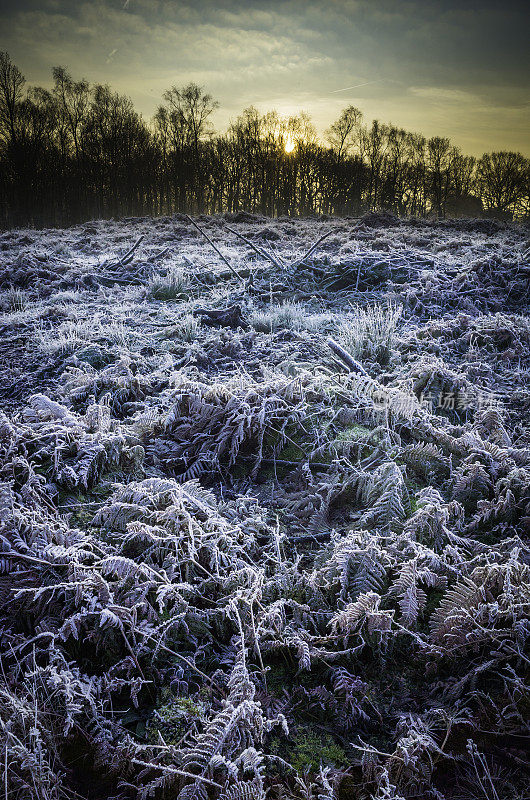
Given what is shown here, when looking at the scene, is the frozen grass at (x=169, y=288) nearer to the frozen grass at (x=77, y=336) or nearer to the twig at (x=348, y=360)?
the frozen grass at (x=77, y=336)

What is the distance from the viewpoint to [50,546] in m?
2.10

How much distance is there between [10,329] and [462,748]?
287 inches

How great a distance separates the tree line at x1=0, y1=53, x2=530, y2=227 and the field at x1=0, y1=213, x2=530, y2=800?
48184 millimetres

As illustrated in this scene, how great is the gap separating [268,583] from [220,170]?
52.3 m

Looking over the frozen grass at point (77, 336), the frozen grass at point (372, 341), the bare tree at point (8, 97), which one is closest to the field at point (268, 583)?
the frozen grass at point (372, 341)

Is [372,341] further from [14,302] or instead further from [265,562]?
[14,302]

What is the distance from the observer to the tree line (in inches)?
1722

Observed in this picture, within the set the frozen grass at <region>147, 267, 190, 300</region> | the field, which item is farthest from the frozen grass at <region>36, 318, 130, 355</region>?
the frozen grass at <region>147, 267, 190, 300</region>

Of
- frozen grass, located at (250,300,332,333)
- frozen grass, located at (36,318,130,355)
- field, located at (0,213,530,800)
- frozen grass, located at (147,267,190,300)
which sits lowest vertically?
field, located at (0,213,530,800)

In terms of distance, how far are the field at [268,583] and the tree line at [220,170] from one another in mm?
48184

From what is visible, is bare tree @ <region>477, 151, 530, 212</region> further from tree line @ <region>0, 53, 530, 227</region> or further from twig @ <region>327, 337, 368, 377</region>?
twig @ <region>327, 337, 368, 377</region>

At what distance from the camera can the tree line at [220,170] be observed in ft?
144

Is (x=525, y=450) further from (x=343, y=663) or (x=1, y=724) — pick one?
(x=1, y=724)

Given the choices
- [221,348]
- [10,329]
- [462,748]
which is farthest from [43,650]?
[10,329]
